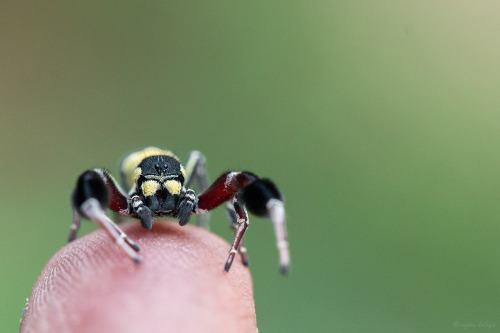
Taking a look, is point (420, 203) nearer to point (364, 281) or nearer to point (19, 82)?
point (364, 281)

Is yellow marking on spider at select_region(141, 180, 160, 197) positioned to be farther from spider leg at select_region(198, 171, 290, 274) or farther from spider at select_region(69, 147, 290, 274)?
spider leg at select_region(198, 171, 290, 274)

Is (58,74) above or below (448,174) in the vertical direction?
above

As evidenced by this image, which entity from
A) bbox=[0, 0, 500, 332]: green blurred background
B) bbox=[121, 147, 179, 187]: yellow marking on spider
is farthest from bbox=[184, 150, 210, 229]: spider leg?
bbox=[0, 0, 500, 332]: green blurred background

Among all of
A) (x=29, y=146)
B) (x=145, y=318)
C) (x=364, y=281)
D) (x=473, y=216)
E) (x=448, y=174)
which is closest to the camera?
(x=145, y=318)

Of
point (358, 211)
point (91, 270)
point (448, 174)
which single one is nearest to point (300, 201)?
point (358, 211)

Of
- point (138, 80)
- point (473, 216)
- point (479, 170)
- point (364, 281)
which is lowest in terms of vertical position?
point (364, 281)

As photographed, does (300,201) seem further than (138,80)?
No

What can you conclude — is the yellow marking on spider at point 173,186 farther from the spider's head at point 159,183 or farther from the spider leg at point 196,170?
the spider leg at point 196,170
